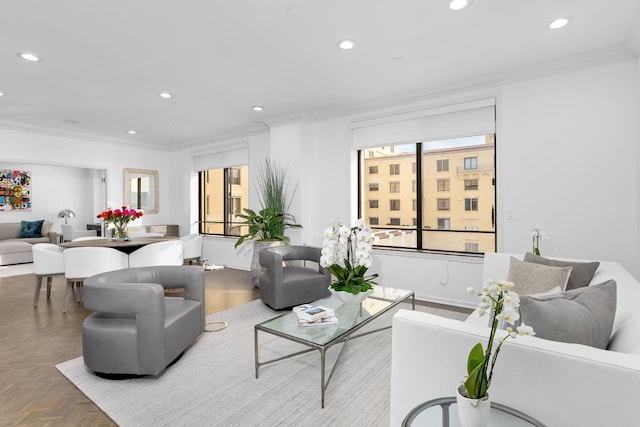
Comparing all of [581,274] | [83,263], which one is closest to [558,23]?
[581,274]

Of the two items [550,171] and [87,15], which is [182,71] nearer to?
[87,15]

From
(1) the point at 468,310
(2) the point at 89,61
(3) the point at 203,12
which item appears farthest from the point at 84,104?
(1) the point at 468,310

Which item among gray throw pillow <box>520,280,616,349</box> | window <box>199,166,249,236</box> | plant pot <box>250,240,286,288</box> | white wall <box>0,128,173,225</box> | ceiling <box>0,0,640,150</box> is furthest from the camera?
window <box>199,166,249,236</box>

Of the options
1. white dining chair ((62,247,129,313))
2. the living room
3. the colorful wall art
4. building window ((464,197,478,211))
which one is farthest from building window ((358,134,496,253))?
the colorful wall art

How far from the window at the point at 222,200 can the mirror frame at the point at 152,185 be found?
0.97 metres

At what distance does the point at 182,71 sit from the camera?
354cm

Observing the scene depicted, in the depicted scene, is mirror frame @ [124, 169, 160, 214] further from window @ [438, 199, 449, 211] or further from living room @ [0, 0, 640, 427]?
window @ [438, 199, 449, 211]

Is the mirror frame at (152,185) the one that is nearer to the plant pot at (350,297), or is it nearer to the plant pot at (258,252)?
the plant pot at (258,252)

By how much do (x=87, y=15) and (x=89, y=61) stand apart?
92 centimetres

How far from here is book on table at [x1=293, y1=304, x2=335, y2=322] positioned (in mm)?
2420

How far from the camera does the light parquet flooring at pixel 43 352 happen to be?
1.96 metres

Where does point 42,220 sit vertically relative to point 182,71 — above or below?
below

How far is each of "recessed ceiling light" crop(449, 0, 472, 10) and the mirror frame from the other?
6699 millimetres

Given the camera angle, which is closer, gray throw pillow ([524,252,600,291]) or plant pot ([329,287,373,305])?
gray throw pillow ([524,252,600,291])
